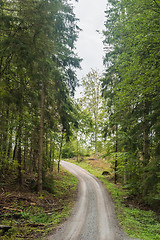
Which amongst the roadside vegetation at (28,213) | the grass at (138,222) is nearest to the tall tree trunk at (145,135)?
the grass at (138,222)

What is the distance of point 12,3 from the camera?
6.48m

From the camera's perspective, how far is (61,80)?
10.9m

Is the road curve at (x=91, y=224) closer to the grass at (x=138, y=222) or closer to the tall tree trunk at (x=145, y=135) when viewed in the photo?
the grass at (x=138, y=222)

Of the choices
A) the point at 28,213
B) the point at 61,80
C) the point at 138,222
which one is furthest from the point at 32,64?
the point at 138,222

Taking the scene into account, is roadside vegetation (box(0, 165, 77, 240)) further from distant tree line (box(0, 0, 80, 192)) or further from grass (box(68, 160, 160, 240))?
grass (box(68, 160, 160, 240))

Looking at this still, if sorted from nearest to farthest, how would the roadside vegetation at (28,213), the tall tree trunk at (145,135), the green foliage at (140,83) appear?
the roadside vegetation at (28,213) < the green foliage at (140,83) < the tall tree trunk at (145,135)

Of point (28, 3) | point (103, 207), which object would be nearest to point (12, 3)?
point (28, 3)

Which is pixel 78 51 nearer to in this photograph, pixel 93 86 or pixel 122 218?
pixel 122 218

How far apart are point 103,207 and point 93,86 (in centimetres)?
2362

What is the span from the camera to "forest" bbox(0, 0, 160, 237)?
6664 millimetres

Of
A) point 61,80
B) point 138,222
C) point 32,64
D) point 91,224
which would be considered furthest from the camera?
point 61,80

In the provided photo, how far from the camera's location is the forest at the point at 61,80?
21.9 ft

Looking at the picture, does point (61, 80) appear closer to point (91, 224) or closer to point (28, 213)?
point (28, 213)

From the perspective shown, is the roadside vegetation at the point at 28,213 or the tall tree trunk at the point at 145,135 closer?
the roadside vegetation at the point at 28,213
